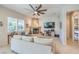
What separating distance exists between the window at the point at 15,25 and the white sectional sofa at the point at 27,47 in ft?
2.70

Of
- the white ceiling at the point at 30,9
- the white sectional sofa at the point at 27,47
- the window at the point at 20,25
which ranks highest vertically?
the white ceiling at the point at 30,9

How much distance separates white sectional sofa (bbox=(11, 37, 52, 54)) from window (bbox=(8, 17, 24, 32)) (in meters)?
0.82

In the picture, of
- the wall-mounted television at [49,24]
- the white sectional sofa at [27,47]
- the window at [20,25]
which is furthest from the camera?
the wall-mounted television at [49,24]

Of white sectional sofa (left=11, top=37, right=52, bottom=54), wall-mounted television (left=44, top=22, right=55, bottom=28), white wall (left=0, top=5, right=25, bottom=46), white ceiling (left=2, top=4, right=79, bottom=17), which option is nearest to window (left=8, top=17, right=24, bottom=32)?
white wall (left=0, top=5, right=25, bottom=46)

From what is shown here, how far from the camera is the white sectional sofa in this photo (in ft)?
11.4

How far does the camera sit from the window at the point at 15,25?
530cm

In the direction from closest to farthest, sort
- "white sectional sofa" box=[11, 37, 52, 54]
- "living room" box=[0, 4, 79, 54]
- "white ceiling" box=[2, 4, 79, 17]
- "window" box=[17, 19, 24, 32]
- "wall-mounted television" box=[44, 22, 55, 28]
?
"white sectional sofa" box=[11, 37, 52, 54], "white ceiling" box=[2, 4, 79, 17], "living room" box=[0, 4, 79, 54], "window" box=[17, 19, 24, 32], "wall-mounted television" box=[44, 22, 55, 28]

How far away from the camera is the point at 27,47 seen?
4012mm

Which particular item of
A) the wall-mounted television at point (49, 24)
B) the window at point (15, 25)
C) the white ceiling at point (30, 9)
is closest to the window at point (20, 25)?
the window at point (15, 25)

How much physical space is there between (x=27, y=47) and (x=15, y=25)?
1675 mm

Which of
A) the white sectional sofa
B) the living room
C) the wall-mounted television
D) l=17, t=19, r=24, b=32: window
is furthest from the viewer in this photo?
the wall-mounted television

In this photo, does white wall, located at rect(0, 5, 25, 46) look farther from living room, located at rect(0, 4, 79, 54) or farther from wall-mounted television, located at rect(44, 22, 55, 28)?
wall-mounted television, located at rect(44, 22, 55, 28)

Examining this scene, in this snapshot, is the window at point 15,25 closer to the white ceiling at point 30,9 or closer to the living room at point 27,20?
the living room at point 27,20

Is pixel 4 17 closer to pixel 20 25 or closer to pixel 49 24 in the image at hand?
pixel 20 25
